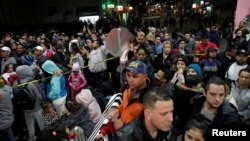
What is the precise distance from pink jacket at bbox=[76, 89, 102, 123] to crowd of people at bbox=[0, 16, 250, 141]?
2 centimetres

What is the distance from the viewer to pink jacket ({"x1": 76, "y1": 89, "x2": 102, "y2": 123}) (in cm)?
517

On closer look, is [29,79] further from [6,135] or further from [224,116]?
[224,116]

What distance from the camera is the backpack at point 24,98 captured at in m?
5.64

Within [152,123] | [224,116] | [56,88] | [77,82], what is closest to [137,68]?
[152,123]

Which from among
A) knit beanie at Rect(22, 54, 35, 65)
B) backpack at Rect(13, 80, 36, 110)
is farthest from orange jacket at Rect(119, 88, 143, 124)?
knit beanie at Rect(22, 54, 35, 65)

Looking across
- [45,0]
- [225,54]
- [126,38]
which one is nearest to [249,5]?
[225,54]

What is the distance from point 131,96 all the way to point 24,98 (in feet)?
9.73

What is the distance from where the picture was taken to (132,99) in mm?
3428

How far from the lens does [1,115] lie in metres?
5.17

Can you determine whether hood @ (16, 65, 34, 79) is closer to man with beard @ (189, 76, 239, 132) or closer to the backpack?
the backpack

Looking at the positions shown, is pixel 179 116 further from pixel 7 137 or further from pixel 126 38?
pixel 7 137

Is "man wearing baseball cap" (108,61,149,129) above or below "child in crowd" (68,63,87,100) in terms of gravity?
above

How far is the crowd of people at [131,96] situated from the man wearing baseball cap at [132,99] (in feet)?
0.04

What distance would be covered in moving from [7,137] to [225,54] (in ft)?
18.1
